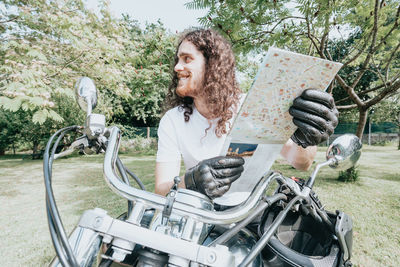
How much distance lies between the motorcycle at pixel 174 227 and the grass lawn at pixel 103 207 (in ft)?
7.76

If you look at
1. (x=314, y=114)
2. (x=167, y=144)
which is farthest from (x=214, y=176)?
(x=167, y=144)

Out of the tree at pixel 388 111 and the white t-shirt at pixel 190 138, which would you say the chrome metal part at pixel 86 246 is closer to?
the white t-shirt at pixel 190 138

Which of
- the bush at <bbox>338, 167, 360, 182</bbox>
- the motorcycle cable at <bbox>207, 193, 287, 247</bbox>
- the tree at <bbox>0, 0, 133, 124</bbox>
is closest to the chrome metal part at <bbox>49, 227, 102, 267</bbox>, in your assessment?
the motorcycle cable at <bbox>207, 193, 287, 247</bbox>

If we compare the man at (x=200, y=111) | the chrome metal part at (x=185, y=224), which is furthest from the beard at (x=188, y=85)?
the chrome metal part at (x=185, y=224)

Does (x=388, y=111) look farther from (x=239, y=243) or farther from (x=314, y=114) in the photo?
(x=239, y=243)

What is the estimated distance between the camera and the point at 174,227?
60cm

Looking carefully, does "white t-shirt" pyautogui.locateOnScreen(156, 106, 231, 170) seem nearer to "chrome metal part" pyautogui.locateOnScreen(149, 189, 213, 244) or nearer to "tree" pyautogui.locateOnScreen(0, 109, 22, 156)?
"chrome metal part" pyautogui.locateOnScreen(149, 189, 213, 244)

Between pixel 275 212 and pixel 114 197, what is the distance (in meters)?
4.75

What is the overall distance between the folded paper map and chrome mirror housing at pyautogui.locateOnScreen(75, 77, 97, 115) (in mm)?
514

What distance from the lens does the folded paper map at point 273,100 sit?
78 cm

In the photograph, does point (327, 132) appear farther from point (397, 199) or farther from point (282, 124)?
point (397, 199)

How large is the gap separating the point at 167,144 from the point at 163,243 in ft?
3.42

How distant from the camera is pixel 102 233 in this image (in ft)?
1.83

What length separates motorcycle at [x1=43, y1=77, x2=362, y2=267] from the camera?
52 cm
